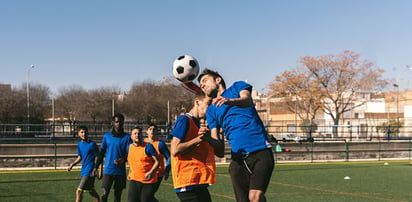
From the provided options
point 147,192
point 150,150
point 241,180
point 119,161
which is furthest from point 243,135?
point 119,161

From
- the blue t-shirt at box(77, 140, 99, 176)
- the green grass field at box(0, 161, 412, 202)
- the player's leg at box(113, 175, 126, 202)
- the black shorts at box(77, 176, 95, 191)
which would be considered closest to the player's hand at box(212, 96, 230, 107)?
the player's leg at box(113, 175, 126, 202)

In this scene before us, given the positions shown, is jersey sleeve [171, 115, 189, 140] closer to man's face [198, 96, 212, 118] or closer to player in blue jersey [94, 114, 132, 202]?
man's face [198, 96, 212, 118]

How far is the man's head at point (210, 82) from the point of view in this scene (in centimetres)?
544

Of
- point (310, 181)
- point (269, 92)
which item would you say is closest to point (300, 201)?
point (310, 181)

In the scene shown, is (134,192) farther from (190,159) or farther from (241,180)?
(190,159)

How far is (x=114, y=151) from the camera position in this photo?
30.0 feet

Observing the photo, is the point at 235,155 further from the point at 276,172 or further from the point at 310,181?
the point at 276,172

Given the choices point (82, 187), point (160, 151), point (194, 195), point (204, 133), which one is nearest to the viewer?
point (204, 133)

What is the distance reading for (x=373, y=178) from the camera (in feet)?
58.5

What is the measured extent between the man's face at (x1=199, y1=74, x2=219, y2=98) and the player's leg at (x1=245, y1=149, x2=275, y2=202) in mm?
782

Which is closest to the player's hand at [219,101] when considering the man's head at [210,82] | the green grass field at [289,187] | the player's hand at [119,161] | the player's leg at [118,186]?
the man's head at [210,82]

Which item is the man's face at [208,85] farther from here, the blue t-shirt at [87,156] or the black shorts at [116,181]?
the blue t-shirt at [87,156]

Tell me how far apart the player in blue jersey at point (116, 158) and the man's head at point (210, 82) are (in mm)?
3987

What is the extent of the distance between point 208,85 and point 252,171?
3.30 ft
